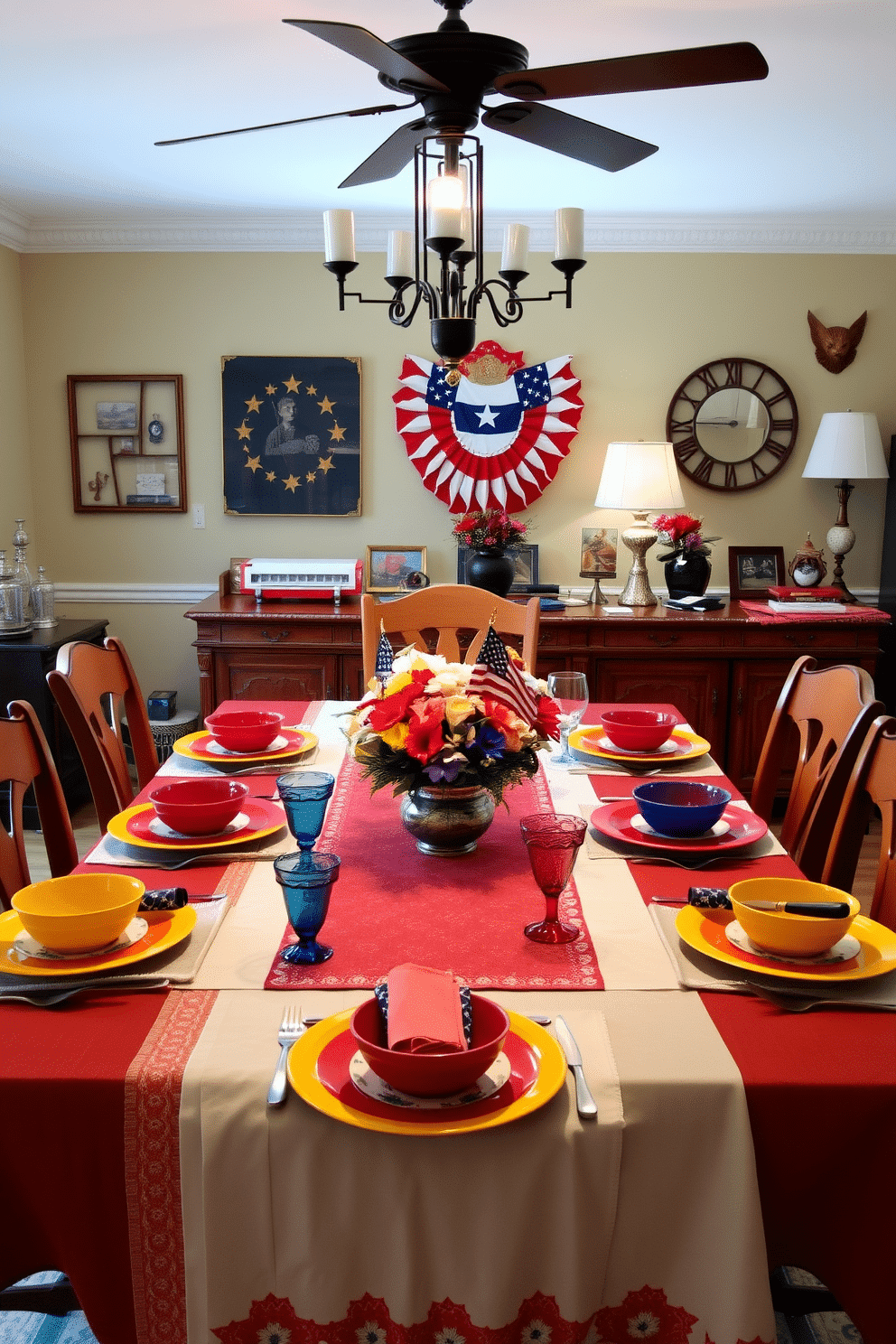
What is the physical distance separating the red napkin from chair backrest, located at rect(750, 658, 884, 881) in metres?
0.97

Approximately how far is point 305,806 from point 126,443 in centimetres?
330

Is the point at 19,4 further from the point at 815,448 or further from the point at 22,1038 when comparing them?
the point at 815,448

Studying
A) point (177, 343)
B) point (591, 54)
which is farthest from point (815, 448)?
point (177, 343)

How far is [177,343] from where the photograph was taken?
437 cm

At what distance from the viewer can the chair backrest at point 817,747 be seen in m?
1.91

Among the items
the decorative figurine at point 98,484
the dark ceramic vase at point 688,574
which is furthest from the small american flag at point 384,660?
the decorative figurine at point 98,484

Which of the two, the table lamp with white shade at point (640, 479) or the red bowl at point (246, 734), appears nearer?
the red bowl at point (246, 734)

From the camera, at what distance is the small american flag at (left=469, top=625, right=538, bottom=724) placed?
62.4 inches

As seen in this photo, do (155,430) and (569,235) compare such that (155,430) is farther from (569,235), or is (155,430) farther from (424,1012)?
(424,1012)

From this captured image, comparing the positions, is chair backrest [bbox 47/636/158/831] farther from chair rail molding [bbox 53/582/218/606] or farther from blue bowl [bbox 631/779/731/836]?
chair rail molding [bbox 53/582/218/606]

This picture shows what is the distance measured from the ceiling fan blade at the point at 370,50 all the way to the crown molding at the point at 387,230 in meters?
2.70

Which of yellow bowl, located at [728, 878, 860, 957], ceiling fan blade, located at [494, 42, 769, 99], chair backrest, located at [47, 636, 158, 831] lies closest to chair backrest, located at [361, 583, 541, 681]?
chair backrest, located at [47, 636, 158, 831]

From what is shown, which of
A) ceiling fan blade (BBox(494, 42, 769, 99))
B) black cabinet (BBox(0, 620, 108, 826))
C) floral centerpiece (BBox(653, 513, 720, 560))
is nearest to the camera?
ceiling fan blade (BBox(494, 42, 769, 99))

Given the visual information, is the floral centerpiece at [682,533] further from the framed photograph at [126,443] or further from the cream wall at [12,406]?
the cream wall at [12,406]
